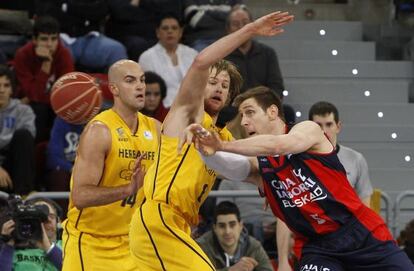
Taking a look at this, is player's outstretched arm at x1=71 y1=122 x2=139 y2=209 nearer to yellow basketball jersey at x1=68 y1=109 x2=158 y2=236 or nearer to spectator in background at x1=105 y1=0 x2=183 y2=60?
yellow basketball jersey at x1=68 y1=109 x2=158 y2=236

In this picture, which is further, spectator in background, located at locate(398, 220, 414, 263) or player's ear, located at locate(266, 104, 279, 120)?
spectator in background, located at locate(398, 220, 414, 263)

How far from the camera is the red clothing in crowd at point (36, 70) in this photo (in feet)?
39.4

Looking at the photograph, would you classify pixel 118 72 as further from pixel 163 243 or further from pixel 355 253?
pixel 355 253

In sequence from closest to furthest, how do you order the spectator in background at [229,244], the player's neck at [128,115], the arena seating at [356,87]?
the player's neck at [128,115] → the spectator in background at [229,244] → the arena seating at [356,87]

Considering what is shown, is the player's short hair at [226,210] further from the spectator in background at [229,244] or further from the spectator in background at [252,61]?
the spectator in background at [252,61]

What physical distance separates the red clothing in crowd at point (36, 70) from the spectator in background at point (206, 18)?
1.53 meters

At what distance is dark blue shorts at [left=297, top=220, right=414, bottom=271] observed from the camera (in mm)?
7707

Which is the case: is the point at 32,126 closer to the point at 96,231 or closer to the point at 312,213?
the point at 96,231

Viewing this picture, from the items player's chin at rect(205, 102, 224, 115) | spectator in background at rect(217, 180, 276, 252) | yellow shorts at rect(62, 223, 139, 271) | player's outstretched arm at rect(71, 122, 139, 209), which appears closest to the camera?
player's chin at rect(205, 102, 224, 115)

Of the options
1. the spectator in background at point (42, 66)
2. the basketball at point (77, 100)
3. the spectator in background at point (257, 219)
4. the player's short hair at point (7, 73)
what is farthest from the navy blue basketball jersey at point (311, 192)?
the spectator in background at point (42, 66)

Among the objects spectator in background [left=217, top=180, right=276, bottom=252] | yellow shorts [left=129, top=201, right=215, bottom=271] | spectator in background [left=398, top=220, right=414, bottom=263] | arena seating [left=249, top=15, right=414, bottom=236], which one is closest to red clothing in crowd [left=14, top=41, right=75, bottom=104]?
spectator in background [left=217, top=180, right=276, bottom=252]

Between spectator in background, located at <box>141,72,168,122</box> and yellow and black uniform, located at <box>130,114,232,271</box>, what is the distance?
12.3 feet

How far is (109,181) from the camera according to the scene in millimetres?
8680

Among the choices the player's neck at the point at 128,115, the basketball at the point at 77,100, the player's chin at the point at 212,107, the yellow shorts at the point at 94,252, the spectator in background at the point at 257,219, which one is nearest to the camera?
the player's chin at the point at 212,107
